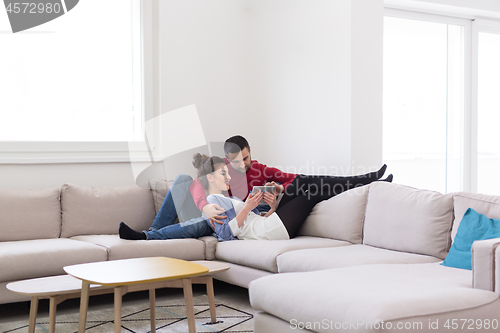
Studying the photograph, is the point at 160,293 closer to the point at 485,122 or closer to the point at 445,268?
the point at 445,268

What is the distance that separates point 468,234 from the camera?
2420 millimetres

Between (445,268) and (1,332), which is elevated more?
(445,268)

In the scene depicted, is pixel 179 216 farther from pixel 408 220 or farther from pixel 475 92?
pixel 475 92

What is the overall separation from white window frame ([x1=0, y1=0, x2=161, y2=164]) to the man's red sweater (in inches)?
39.1

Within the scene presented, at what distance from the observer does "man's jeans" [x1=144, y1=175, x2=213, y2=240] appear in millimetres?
3539

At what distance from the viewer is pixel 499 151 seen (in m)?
5.12

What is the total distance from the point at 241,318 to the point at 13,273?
1315mm

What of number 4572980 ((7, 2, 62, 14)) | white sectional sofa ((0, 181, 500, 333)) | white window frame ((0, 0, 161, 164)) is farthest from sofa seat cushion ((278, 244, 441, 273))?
number 4572980 ((7, 2, 62, 14))

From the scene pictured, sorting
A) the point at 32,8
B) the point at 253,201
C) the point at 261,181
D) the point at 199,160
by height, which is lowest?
the point at 253,201

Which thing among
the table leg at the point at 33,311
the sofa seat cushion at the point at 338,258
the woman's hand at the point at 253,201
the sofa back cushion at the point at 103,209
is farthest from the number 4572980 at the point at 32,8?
the sofa seat cushion at the point at 338,258

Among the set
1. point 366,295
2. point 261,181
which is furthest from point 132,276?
point 261,181

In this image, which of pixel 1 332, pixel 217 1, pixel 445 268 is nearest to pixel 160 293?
pixel 1 332

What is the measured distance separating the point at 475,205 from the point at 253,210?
1.53m

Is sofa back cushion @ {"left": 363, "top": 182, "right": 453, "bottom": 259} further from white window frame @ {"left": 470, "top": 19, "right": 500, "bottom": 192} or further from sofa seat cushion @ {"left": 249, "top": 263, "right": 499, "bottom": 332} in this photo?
white window frame @ {"left": 470, "top": 19, "right": 500, "bottom": 192}
